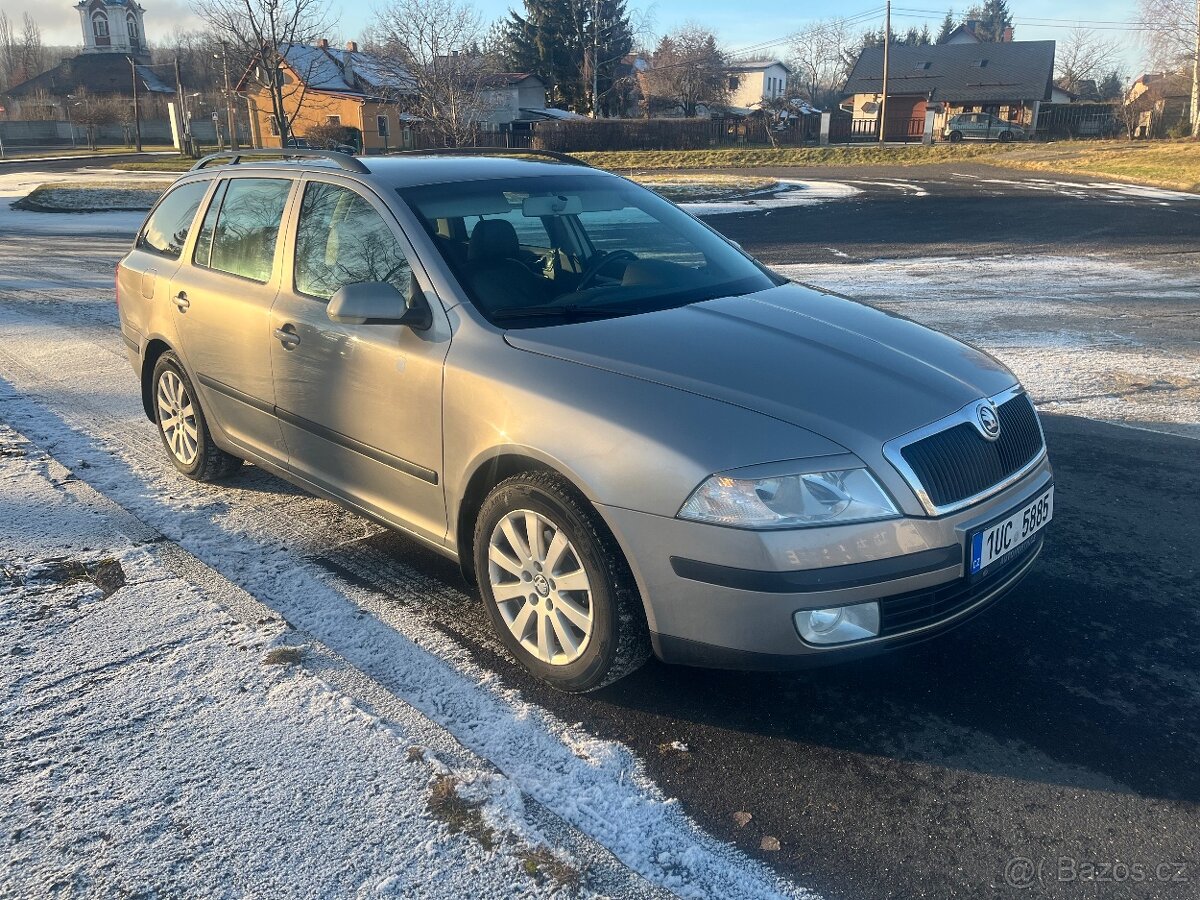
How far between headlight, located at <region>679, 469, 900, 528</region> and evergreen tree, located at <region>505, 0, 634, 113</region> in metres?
64.1

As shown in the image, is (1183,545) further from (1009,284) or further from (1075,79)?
(1075,79)

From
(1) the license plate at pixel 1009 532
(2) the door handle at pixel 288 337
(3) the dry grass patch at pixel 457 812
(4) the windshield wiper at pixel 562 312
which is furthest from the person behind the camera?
(2) the door handle at pixel 288 337

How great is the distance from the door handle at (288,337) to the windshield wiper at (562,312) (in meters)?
1.11

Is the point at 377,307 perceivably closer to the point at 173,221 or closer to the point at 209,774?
the point at 209,774

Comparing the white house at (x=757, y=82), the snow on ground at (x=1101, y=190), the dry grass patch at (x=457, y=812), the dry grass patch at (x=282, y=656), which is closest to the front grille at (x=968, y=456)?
the dry grass patch at (x=457, y=812)

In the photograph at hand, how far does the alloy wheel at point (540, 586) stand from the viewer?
3084 mm

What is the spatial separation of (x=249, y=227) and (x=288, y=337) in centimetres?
82

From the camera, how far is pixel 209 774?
2809mm

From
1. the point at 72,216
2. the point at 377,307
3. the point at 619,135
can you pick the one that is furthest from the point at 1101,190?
the point at 619,135

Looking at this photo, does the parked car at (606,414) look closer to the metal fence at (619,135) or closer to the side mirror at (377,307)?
the side mirror at (377,307)

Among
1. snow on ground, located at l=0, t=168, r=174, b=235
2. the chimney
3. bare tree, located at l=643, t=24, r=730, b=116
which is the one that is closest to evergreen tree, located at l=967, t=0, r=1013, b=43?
bare tree, located at l=643, t=24, r=730, b=116

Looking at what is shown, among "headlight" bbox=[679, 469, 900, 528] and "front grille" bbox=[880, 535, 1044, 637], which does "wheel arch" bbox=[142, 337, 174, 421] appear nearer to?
"headlight" bbox=[679, 469, 900, 528]

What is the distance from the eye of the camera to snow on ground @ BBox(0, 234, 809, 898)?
100 inches

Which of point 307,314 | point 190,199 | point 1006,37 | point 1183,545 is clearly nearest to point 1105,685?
point 1183,545
